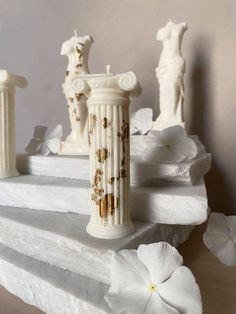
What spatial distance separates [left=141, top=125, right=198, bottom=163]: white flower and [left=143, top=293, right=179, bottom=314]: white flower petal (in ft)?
0.97

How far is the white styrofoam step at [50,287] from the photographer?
47 centimetres

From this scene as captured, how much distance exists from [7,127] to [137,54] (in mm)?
517

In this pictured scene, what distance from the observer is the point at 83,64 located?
33.1 inches

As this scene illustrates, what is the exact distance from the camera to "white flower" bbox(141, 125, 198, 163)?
66 centimetres

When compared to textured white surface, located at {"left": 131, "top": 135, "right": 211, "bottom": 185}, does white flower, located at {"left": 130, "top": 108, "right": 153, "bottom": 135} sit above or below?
above

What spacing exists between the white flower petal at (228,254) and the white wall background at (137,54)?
33 cm

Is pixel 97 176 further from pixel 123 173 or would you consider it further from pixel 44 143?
pixel 44 143

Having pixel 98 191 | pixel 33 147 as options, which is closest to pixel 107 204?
pixel 98 191

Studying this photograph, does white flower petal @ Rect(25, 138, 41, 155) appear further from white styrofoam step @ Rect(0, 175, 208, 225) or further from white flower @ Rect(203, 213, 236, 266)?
white flower @ Rect(203, 213, 236, 266)

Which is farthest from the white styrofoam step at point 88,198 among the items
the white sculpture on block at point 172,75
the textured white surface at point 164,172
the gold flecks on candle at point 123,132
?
the white sculpture on block at point 172,75

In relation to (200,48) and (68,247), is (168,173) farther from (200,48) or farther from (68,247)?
(200,48)

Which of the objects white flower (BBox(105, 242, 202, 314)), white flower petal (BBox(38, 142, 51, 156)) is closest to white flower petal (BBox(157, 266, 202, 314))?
white flower (BBox(105, 242, 202, 314))

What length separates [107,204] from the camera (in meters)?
0.53

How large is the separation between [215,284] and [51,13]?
1183mm
